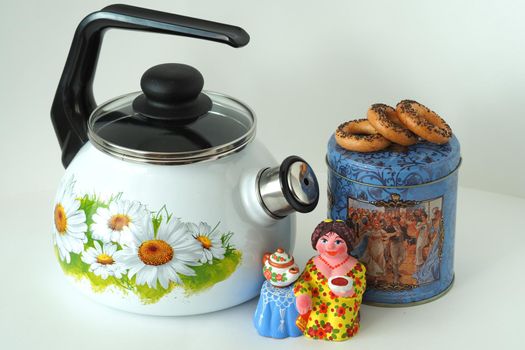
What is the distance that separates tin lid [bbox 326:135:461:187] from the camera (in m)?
1.25

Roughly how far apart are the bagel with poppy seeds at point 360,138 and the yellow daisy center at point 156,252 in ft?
0.84

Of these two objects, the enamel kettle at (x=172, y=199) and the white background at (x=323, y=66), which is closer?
the enamel kettle at (x=172, y=199)

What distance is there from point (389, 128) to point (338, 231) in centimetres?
14

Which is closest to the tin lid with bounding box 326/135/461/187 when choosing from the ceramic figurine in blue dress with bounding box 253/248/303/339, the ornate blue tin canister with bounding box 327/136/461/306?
the ornate blue tin canister with bounding box 327/136/461/306

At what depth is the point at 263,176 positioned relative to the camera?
128 centimetres

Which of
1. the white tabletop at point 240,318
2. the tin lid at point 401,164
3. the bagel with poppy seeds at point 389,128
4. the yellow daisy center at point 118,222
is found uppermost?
the bagel with poppy seeds at point 389,128

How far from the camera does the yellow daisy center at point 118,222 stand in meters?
1.24

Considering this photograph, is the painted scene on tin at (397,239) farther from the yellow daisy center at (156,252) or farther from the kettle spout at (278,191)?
the yellow daisy center at (156,252)

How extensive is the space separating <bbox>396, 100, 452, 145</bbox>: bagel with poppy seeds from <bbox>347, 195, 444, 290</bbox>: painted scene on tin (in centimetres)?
8

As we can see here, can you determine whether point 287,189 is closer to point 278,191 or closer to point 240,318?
point 278,191

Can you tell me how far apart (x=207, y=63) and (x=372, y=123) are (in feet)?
2.06

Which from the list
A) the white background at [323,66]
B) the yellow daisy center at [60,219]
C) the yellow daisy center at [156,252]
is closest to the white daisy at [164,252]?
the yellow daisy center at [156,252]

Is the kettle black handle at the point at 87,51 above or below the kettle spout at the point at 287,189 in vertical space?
above

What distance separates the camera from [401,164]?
1.26 metres
